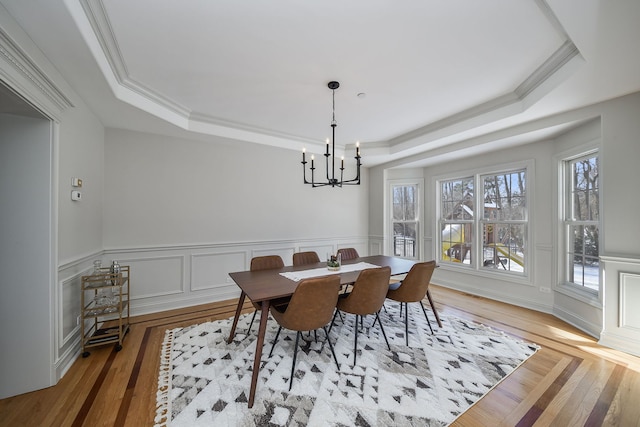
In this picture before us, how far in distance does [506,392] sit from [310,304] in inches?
63.1

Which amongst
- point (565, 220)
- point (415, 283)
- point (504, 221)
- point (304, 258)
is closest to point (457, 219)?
point (504, 221)

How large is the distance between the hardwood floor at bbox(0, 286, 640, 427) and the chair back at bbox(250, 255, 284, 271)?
3.95 ft

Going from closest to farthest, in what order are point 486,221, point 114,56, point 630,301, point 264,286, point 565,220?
point 114,56 < point 264,286 < point 630,301 < point 565,220 < point 486,221

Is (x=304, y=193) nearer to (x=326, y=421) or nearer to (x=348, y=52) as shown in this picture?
(x=348, y=52)

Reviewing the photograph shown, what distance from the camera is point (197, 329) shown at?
9.52 ft

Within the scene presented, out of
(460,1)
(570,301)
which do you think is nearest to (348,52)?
(460,1)

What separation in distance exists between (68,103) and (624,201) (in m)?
5.16

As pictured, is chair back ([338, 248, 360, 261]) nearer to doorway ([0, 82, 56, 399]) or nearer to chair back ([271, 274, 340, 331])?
chair back ([271, 274, 340, 331])

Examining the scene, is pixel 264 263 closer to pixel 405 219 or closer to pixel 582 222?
pixel 405 219

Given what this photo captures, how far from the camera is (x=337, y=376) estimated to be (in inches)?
81.5

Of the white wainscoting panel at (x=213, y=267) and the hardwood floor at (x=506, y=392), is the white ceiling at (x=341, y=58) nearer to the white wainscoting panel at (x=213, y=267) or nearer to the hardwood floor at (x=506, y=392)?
the white wainscoting panel at (x=213, y=267)

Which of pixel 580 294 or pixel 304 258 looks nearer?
pixel 580 294

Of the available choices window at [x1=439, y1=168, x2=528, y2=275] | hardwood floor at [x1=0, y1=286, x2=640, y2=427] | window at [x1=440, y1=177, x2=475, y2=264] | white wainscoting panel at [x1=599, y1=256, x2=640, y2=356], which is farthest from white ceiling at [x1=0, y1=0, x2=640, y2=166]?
hardwood floor at [x1=0, y1=286, x2=640, y2=427]

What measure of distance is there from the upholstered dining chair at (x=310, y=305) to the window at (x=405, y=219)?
11.8ft
